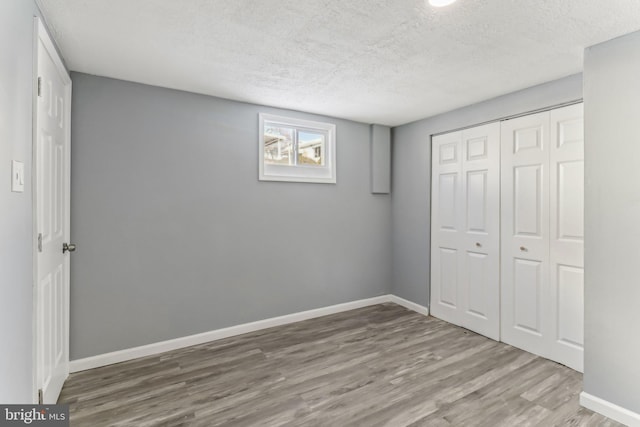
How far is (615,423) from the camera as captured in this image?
6.11 feet

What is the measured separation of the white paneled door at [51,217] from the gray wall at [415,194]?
3.37 meters

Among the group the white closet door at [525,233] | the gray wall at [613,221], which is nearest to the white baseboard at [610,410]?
the gray wall at [613,221]

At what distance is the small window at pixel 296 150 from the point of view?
3301mm

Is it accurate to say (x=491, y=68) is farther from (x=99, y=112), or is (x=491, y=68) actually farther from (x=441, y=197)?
(x=99, y=112)

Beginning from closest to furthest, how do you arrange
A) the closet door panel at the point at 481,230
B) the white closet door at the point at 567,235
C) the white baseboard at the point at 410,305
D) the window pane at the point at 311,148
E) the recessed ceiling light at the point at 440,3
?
the recessed ceiling light at the point at 440,3, the white closet door at the point at 567,235, the closet door panel at the point at 481,230, the window pane at the point at 311,148, the white baseboard at the point at 410,305

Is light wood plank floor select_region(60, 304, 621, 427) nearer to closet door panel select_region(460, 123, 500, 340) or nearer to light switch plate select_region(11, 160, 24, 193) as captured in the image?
closet door panel select_region(460, 123, 500, 340)

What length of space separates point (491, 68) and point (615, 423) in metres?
2.44

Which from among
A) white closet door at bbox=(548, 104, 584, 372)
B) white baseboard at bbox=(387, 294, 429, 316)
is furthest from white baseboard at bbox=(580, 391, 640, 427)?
white baseboard at bbox=(387, 294, 429, 316)

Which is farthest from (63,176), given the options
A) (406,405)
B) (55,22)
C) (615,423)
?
(615,423)

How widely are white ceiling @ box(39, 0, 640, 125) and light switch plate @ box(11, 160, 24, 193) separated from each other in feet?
3.10

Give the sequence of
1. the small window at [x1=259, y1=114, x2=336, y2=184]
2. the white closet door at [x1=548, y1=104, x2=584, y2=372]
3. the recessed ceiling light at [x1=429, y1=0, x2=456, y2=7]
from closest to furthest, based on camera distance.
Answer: the recessed ceiling light at [x1=429, y1=0, x2=456, y2=7] < the white closet door at [x1=548, y1=104, x2=584, y2=372] < the small window at [x1=259, y1=114, x2=336, y2=184]

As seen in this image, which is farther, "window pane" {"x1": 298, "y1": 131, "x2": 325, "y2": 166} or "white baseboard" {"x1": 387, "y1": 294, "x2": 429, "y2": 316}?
"white baseboard" {"x1": 387, "y1": 294, "x2": 429, "y2": 316}

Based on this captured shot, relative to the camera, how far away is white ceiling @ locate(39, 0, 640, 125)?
1.64 metres
